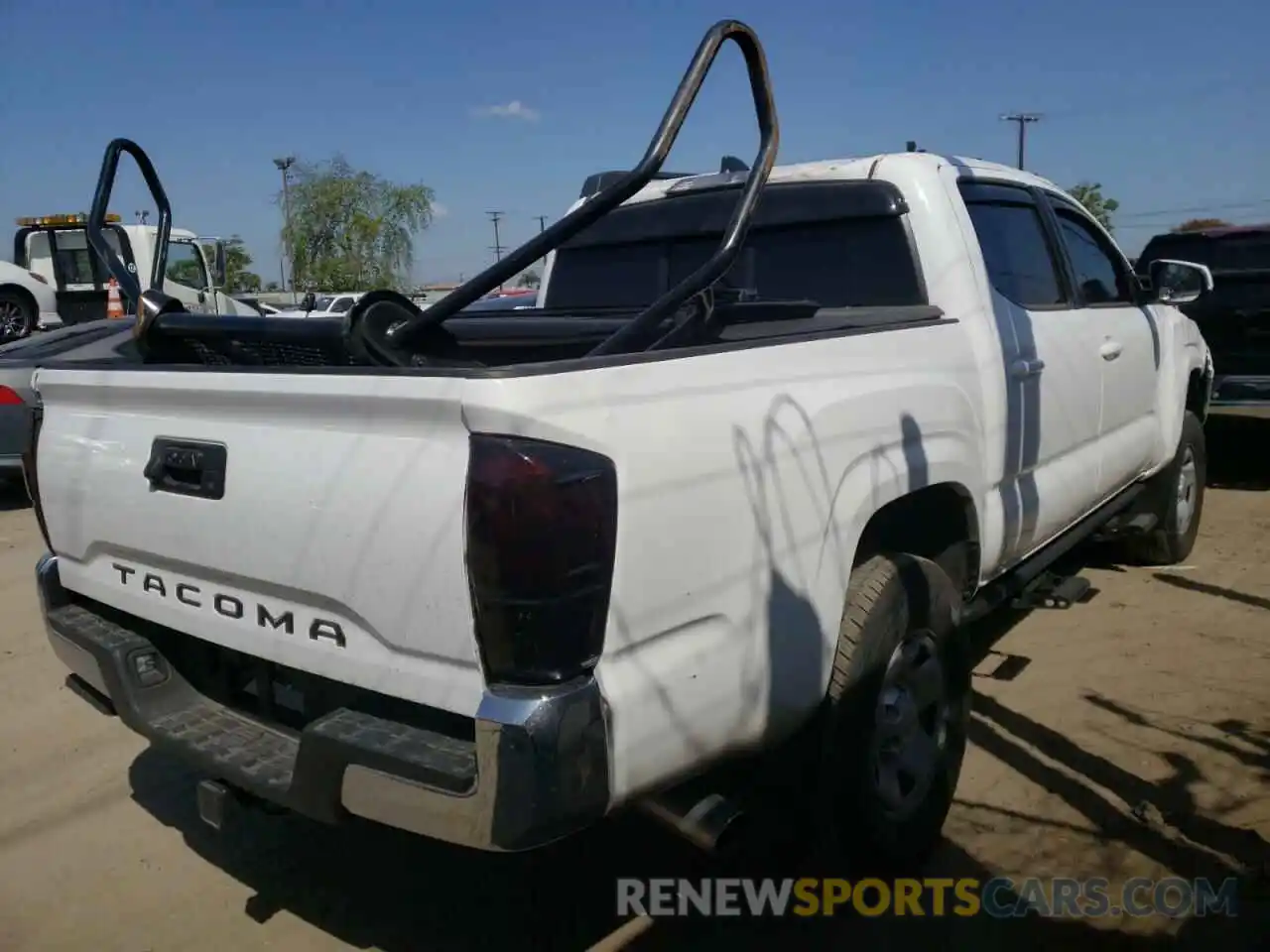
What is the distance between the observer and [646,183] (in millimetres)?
2342

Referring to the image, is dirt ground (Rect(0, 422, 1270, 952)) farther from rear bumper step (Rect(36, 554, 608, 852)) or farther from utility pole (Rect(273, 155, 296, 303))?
utility pole (Rect(273, 155, 296, 303))

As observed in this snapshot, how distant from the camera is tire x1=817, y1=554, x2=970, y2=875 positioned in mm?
2600

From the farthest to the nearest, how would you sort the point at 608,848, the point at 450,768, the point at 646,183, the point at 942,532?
the point at 942,532 → the point at 608,848 → the point at 646,183 → the point at 450,768

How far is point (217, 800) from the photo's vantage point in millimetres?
2482

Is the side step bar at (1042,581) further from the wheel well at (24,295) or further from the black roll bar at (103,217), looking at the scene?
the wheel well at (24,295)

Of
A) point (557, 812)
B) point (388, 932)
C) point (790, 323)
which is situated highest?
point (790, 323)

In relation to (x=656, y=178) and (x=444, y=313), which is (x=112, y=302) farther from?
(x=444, y=313)

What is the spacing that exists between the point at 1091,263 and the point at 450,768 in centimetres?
394

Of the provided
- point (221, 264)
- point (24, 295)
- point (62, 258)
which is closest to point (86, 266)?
point (62, 258)

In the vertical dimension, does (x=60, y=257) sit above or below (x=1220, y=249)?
above

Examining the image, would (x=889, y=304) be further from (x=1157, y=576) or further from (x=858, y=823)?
(x=1157, y=576)

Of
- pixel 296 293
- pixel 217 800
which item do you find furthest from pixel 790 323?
pixel 296 293

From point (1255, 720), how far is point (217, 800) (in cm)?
348

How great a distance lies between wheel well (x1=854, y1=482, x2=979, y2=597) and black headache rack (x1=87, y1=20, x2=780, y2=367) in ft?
3.15
